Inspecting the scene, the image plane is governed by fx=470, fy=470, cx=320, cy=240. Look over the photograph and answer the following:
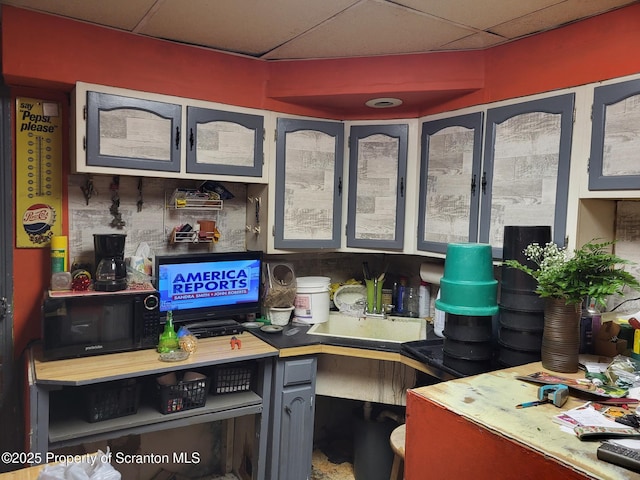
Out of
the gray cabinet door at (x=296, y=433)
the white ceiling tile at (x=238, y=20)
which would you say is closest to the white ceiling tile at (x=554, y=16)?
the white ceiling tile at (x=238, y=20)

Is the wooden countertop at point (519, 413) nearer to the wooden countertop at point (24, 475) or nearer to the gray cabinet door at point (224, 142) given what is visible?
the wooden countertop at point (24, 475)

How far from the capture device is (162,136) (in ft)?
7.29

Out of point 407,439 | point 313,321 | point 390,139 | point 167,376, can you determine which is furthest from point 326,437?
point 390,139

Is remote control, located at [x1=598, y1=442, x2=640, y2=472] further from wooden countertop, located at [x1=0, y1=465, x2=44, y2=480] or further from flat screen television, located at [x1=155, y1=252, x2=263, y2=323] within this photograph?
flat screen television, located at [x1=155, y1=252, x2=263, y2=323]

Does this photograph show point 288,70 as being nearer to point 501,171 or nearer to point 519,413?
point 501,171

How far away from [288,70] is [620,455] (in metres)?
2.14

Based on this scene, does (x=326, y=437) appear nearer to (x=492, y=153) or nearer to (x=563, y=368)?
(x=563, y=368)

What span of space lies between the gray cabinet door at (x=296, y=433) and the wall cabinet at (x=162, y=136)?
1108 millimetres

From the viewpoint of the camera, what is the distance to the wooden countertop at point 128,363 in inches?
71.1

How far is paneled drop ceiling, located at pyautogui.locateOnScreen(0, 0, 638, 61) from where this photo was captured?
1.81 m

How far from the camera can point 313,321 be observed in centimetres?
265

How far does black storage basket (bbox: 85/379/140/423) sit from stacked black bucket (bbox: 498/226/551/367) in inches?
60.8

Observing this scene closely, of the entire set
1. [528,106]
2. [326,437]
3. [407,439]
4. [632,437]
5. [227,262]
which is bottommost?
[326,437]

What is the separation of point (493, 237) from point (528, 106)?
1.95ft
